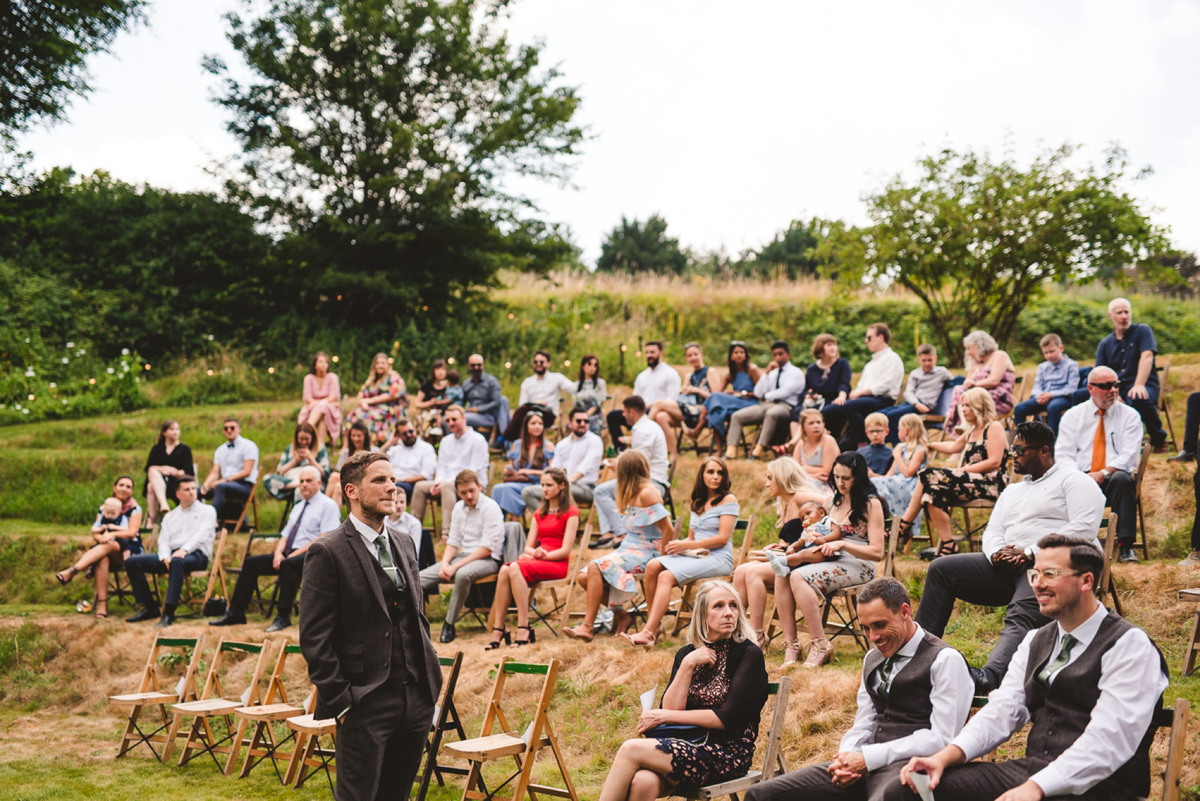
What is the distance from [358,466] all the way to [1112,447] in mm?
5510

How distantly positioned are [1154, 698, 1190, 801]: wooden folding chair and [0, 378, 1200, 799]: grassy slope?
0.85 metres

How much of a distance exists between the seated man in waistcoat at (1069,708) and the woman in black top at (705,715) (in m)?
0.95

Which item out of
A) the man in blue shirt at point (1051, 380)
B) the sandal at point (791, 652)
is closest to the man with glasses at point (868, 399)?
the man in blue shirt at point (1051, 380)

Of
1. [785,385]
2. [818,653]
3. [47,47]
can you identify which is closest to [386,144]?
[47,47]

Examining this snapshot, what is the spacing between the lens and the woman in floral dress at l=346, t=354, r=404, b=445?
37.7ft

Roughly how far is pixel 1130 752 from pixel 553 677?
2846 mm

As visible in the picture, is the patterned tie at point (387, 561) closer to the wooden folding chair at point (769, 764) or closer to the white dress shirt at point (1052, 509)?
the wooden folding chair at point (769, 764)

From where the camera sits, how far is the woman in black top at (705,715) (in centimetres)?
432

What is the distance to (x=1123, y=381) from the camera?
8633 millimetres

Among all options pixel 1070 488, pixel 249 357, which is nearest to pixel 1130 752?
pixel 1070 488

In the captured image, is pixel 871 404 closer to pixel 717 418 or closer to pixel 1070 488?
pixel 717 418

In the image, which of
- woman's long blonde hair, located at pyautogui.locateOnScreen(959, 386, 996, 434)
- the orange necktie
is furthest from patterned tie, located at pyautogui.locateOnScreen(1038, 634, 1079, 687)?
woman's long blonde hair, located at pyautogui.locateOnScreen(959, 386, 996, 434)

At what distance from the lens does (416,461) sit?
10.4 meters

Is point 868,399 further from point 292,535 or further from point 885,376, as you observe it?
point 292,535
